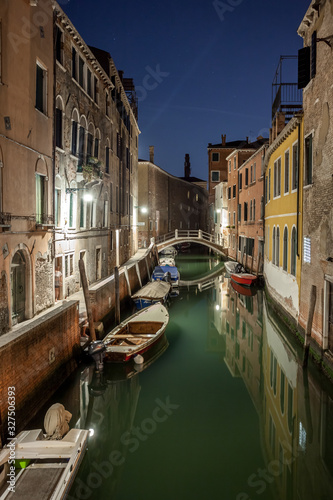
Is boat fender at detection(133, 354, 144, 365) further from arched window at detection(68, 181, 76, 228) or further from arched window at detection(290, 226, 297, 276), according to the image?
arched window at detection(68, 181, 76, 228)

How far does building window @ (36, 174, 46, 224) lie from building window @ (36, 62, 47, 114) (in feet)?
6.09

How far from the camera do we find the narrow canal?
210 inches

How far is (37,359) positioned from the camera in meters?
6.80

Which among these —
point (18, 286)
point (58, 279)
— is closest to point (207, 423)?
point (18, 286)

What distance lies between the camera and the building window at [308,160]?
400 inches

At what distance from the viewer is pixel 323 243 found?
8711 mm

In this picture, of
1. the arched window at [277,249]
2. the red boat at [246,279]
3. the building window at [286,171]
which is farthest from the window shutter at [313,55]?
the red boat at [246,279]

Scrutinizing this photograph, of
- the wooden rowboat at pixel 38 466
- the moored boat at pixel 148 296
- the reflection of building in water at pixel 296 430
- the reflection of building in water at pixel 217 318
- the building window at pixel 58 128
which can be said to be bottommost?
the reflection of building in water at pixel 296 430

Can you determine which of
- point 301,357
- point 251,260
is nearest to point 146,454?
point 301,357

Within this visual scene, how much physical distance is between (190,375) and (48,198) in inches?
240

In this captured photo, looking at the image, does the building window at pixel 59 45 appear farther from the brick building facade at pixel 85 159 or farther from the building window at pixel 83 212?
the building window at pixel 83 212

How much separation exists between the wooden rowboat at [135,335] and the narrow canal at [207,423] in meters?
0.42

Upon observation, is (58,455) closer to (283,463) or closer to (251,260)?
(283,463)

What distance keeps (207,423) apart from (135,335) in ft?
12.8
